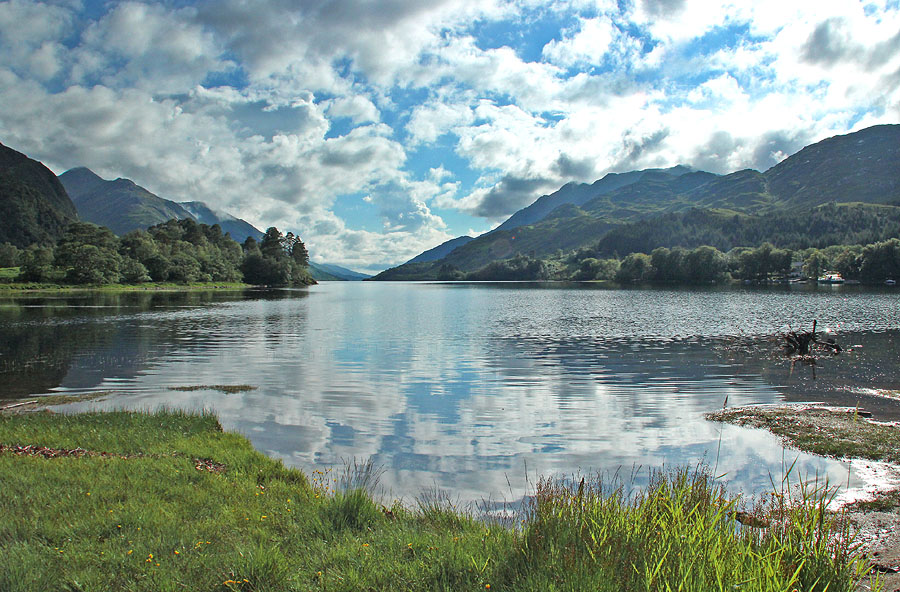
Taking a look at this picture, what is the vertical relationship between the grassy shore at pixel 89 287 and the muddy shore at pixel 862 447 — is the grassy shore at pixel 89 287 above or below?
above

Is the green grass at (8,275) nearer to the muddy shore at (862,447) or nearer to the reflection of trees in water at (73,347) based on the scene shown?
the reflection of trees in water at (73,347)

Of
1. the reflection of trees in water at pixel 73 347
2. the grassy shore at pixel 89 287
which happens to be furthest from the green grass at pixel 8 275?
the reflection of trees in water at pixel 73 347

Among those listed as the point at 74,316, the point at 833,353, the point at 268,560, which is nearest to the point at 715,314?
the point at 833,353

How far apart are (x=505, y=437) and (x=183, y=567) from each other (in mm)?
13119

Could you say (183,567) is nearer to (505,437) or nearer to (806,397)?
(505,437)

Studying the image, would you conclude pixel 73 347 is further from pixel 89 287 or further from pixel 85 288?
pixel 89 287

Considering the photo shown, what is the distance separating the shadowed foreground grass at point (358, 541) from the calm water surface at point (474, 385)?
4327mm

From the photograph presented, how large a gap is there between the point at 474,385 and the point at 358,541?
21.2 m

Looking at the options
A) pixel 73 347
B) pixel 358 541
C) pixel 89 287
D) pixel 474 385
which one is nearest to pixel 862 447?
pixel 358 541

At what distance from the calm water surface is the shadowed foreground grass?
433cm

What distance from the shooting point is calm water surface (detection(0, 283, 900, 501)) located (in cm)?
1678

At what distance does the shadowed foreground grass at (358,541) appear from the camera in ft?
21.7

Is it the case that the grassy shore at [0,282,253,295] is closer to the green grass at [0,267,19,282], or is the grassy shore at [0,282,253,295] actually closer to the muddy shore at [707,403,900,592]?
the green grass at [0,267,19,282]

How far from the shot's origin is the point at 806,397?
26.6 metres
